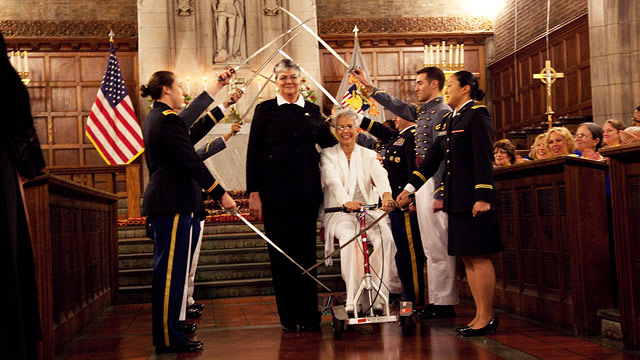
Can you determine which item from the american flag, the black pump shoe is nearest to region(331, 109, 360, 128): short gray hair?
the black pump shoe

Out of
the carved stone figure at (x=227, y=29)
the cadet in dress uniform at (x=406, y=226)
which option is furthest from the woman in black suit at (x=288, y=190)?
the carved stone figure at (x=227, y=29)

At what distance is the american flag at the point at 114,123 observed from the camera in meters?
11.4

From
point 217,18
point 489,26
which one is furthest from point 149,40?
point 489,26

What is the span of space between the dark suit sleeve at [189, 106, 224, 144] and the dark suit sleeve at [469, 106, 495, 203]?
1.71 meters

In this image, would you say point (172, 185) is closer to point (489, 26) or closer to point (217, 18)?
point (217, 18)

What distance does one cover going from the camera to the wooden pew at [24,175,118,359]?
3.87m

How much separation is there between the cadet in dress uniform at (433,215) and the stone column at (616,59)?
19.4ft

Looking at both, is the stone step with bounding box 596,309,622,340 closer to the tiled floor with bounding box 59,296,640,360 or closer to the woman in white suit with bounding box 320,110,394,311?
the tiled floor with bounding box 59,296,640,360

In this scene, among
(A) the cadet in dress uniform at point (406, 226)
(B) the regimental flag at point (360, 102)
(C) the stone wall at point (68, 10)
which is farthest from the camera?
(C) the stone wall at point (68, 10)

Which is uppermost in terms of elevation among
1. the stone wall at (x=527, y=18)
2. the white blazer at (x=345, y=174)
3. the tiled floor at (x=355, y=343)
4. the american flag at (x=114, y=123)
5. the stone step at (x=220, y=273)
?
the stone wall at (x=527, y=18)

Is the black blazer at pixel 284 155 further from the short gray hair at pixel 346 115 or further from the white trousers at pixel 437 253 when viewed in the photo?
the white trousers at pixel 437 253

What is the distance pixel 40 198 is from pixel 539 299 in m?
3.21

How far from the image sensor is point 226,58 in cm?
1273

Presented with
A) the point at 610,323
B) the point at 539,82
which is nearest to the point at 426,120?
the point at 610,323
